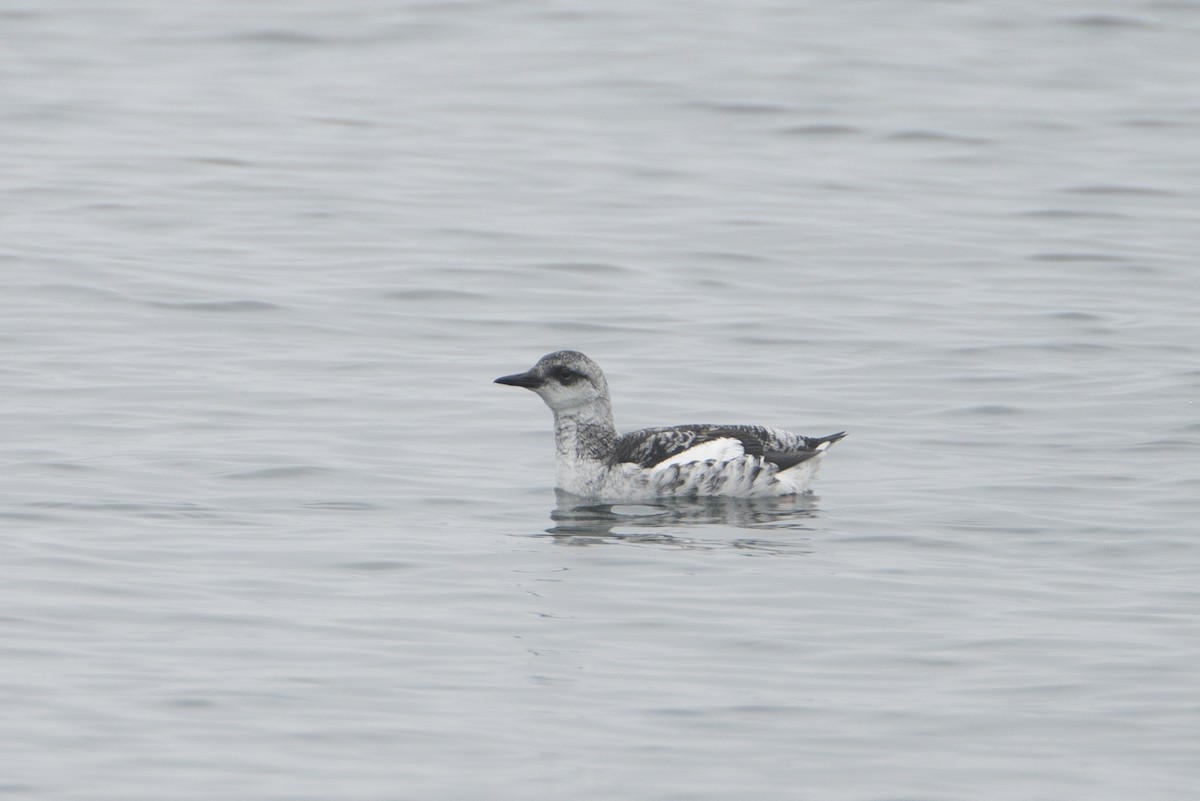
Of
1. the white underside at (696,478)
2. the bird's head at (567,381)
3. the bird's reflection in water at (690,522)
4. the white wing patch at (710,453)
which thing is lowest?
the bird's reflection in water at (690,522)

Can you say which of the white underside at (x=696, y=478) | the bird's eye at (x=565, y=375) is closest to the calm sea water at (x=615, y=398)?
the white underside at (x=696, y=478)

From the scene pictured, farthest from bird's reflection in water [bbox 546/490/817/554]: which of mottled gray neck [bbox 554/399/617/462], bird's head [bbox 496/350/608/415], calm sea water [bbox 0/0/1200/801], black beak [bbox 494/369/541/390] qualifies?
black beak [bbox 494/369/541/390]

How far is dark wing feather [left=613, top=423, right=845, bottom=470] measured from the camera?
1397 centimetres

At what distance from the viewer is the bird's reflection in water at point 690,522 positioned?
504 inches

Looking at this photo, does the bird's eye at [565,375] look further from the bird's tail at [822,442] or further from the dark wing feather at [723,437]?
the bird's tail at [822,442]

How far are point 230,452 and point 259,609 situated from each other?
3.84m

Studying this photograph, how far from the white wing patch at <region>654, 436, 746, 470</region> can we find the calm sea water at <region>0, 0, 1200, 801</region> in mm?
357

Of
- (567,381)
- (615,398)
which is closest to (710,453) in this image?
(567,381)

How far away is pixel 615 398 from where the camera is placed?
1688 centimetres

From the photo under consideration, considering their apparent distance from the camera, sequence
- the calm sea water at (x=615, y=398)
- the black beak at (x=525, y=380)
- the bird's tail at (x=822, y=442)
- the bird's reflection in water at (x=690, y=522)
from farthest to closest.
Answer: the black beak at (x=525, y=380) → the bird's tail at (x=822, y=442) → the bird's reflection in water at (x=690, y=522) → the calm sea water at (x=615, y=398)

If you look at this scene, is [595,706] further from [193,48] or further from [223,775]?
[193,48]

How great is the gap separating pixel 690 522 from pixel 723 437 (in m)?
0.83

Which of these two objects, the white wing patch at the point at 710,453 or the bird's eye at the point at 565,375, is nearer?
the white wing patch at the point at 710,453

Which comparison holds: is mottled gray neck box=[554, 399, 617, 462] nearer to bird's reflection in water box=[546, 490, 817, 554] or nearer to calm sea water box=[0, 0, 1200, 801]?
bird's reflection in water box=[546, 490, 817, 554]
